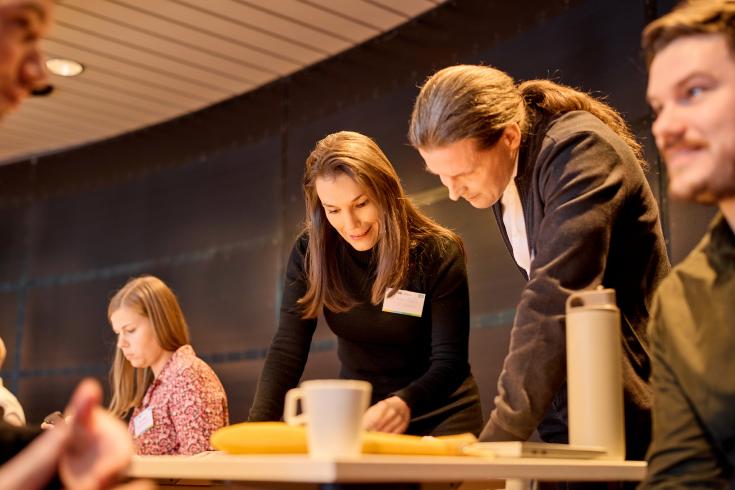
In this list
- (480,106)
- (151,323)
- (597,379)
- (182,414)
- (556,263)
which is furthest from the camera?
(151,323)

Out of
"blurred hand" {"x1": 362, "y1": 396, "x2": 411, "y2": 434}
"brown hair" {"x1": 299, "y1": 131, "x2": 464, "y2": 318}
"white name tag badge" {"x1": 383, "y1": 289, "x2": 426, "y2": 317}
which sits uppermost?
"brown hair" {"x1": 299, "y1": 131, "x2": 464, "y2": 318}

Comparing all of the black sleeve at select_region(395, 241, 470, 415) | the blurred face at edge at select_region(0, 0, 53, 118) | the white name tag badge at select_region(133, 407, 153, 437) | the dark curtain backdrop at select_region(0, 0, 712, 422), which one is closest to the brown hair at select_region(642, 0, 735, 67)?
the blurred face at edge at select_region(0, 0, 53, 118)

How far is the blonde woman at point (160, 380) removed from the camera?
2941 millimetres

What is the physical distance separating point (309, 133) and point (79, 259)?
1729mm

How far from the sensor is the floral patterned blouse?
290 centimetres

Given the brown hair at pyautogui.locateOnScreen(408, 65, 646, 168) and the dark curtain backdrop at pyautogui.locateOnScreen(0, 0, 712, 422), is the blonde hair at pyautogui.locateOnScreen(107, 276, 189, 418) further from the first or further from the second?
the brown hair at pyautogui.locateOnScreen(408, 65, 646, 168)

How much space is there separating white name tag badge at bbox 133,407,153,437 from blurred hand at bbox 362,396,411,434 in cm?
137

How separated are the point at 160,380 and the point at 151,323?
228 millimetres

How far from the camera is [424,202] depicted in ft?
11.4

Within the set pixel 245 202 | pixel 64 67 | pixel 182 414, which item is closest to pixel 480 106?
pixel 182 414

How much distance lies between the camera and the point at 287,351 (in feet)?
7.29

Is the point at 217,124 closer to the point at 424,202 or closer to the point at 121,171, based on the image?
the point at 121,171

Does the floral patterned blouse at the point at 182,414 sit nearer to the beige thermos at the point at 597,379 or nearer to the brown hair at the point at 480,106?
the brown hair at the point at 480,106

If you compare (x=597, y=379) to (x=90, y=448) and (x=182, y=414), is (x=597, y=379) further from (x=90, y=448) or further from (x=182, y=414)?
(x=182, y=414)
